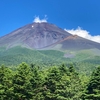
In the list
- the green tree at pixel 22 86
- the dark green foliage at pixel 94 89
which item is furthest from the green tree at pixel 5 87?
the dark green foliage at pixel 94 89

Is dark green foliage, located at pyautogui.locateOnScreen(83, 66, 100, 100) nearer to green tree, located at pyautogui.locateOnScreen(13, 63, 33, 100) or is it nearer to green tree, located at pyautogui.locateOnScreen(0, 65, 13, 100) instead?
green tree, located at pyautogui.locateOnScreen(13, 63, 33, 100)

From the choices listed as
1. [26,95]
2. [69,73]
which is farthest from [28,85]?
[69,73]

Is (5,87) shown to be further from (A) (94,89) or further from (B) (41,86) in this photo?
(A) (94,89)

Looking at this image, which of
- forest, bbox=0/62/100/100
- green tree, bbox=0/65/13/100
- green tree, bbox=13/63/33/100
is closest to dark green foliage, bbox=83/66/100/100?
forest, bbox=0/62/100/100

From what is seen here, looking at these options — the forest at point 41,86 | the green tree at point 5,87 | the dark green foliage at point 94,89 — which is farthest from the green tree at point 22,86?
the dark green foliage at point 94,89

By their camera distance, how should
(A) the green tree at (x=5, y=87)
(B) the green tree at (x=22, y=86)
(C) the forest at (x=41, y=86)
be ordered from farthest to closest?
(A) the green tree at (x=5, y=87) → (C) the forest at (x=41, y=86) → (B) the green tree at (x=22, y=86)

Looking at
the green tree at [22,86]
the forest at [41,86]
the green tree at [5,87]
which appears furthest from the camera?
the green tree at [5,87]

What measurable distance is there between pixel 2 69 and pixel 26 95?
5045 mm

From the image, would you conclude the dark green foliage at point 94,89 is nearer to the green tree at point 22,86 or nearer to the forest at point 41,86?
the forest at point 41,86

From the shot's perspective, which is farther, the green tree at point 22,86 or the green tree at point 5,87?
the green tree at point 5,87

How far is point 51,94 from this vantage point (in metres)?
36.2

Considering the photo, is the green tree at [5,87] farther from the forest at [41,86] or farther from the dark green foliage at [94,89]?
the dark green foliage at [94,89]

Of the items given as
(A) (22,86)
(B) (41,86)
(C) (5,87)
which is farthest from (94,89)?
(C) (5,87)

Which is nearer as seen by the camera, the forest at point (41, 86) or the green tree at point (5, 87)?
the forest at point (41, 86)
